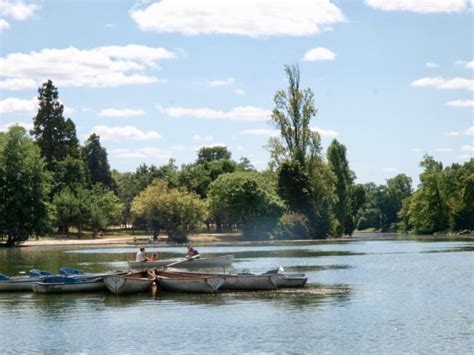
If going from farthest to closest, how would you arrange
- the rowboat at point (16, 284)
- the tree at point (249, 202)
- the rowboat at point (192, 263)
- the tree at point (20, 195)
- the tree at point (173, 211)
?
1. the tree at point (249, 202)
2. the tree at point (173, 211)
3. the tree at point (20, 195)
4. the rowboat at point (192, 263)
5. the rowboat at point (16, 284)

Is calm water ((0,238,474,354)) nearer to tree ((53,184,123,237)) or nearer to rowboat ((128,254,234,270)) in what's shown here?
rowboat ((128,254,234,270))

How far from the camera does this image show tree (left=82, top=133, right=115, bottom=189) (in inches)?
6471

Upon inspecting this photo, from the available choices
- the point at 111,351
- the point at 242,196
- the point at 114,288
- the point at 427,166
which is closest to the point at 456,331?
the point at 111,351

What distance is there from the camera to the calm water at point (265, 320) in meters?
26.7

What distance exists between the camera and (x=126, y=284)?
41000 millimetres

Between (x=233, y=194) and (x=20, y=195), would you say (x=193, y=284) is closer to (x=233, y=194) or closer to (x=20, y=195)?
(x=20, y=195)

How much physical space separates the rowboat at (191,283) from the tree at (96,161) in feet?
404

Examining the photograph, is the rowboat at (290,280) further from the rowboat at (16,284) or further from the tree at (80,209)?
the tree at (80,209)

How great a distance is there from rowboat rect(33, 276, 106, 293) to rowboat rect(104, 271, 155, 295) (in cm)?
72

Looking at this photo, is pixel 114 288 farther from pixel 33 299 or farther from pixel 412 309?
pixel 412 309

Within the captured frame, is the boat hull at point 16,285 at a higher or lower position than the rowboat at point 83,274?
lower

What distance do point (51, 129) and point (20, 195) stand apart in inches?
1566

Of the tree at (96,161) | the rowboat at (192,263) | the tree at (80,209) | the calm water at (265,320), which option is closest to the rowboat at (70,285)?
the calm water at (265,320)

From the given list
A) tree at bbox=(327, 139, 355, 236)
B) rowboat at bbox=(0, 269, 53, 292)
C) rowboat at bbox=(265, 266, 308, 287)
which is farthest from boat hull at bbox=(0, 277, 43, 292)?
tree at bbox=(327, 139, 355, 236)
